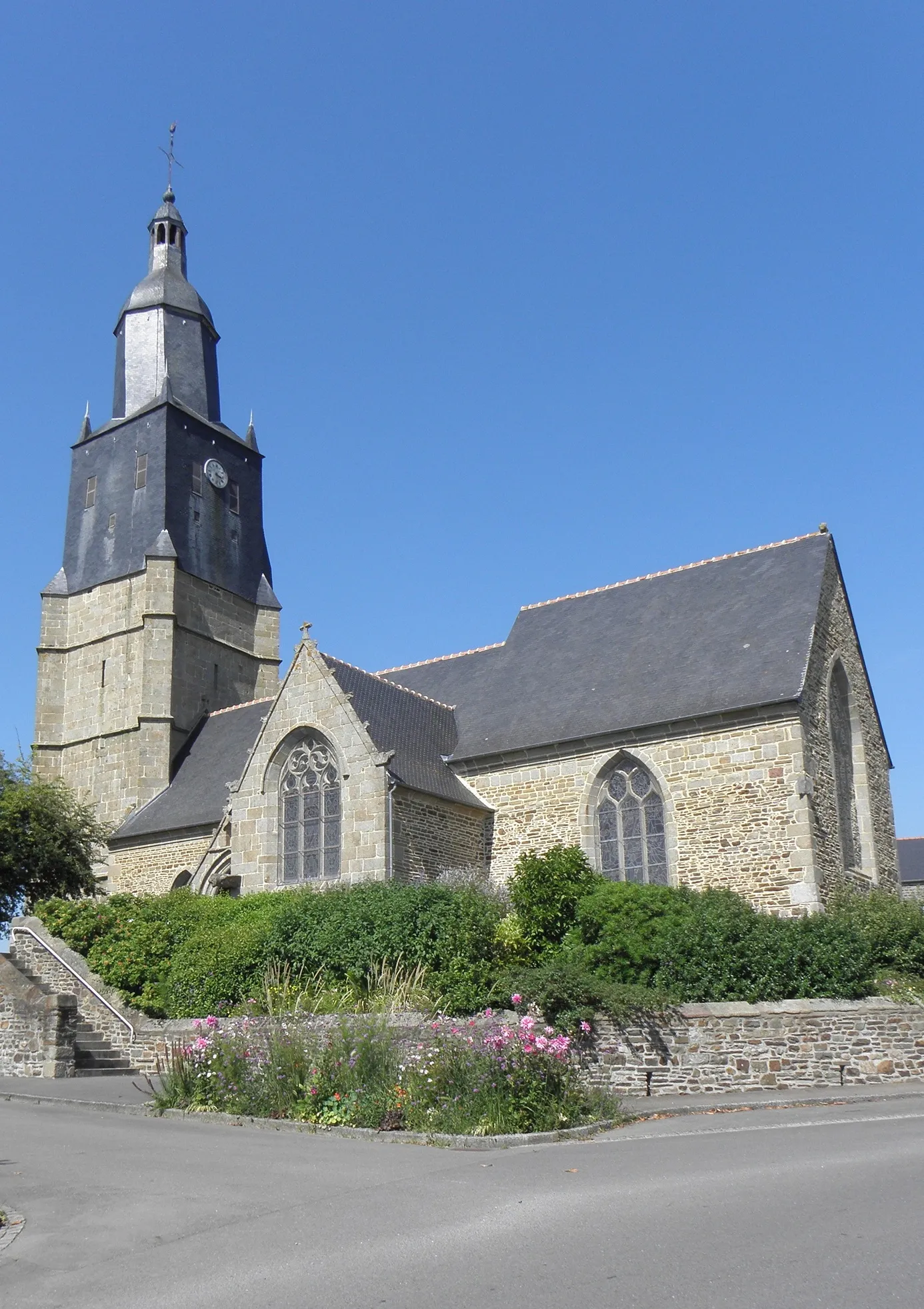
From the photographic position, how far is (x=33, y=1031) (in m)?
16.8

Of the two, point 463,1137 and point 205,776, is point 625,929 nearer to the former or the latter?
point 463,1137

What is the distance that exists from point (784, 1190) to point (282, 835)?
14.5m

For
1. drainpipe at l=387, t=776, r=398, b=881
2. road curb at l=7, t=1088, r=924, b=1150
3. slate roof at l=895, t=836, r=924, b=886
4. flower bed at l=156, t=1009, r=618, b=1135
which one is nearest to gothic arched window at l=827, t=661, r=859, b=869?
drainpipe at l=387, t=776, r=398, b=881

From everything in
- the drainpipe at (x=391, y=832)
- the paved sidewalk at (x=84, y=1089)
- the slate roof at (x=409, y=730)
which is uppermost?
the slate roof at (x=409, y=730)

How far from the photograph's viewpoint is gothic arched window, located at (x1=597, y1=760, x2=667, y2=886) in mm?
19828

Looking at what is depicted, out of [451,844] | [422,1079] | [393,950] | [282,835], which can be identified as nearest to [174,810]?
[282,835]

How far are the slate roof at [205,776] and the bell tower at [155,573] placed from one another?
498 millimetres

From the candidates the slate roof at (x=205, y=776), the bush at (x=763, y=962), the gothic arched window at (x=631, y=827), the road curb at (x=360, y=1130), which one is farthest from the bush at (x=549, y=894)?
the slate roof at (x=205, y=776)

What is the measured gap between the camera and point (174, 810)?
1051 inches

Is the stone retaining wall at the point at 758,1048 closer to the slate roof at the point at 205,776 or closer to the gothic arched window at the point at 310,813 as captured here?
the gothic arched window at the point at 310,813

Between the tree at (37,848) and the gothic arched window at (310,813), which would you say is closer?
the gothic arched window at (310,813)

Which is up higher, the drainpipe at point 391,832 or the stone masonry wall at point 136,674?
the stone masonry wall at point 136,674

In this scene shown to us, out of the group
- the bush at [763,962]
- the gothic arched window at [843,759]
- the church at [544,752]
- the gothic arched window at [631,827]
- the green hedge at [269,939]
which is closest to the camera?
the bush at [763,962]

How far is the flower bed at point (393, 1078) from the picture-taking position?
434 inches
